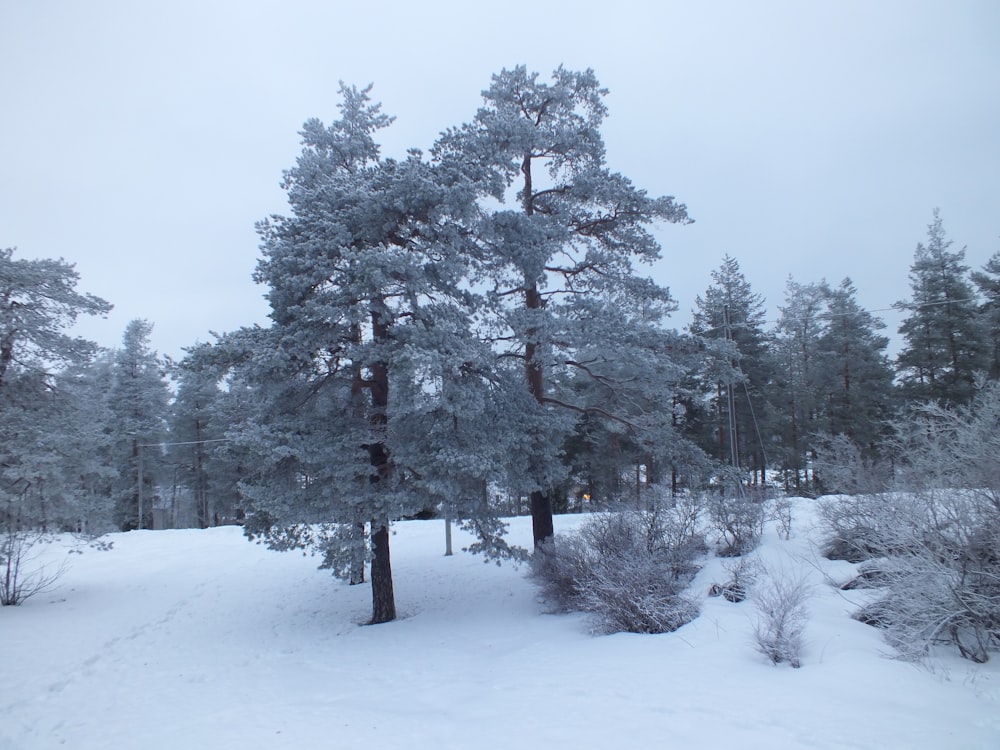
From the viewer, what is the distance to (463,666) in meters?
8.48

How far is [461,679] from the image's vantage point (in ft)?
25.7

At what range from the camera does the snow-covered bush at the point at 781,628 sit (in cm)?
620

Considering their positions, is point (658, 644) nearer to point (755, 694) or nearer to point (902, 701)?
point (755, 694)

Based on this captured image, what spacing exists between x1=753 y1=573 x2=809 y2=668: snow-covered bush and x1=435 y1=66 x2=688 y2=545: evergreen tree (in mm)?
4619

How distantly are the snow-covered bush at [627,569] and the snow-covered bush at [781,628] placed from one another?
1.46 metres

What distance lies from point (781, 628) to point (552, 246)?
7637 millimetres

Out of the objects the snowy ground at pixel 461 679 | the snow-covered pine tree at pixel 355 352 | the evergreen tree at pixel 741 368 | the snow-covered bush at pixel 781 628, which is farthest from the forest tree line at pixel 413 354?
the evergreen tree at pixel 741 368

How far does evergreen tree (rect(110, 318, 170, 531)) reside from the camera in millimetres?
29219

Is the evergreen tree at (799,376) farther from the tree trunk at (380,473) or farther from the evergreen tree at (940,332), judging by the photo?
the tree trunk at (380,473)

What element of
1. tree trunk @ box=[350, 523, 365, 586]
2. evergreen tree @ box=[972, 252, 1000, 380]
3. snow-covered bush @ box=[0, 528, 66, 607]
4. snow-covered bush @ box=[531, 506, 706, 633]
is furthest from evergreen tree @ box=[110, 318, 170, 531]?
evergreen tree @ box=[972, 252, 1000, 380]

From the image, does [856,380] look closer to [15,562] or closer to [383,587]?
[383,587]

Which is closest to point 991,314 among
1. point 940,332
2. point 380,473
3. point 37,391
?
point 940,332

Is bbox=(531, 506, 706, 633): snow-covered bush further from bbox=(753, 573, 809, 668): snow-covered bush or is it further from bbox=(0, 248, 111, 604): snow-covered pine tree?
bbox=(0, 248, 111, 604): snow-covered pine tree

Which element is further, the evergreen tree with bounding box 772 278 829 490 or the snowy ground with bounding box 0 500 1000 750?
the evergreen tree with bounding box 772 278 829 490
